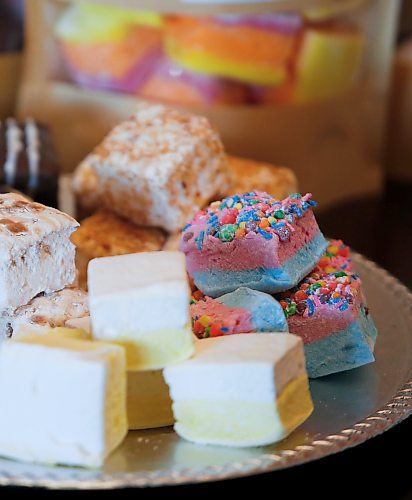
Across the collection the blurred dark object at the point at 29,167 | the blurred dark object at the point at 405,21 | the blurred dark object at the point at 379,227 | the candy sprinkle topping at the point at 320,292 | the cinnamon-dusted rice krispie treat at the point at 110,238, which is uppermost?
the blurred dark object at the point at 405,21

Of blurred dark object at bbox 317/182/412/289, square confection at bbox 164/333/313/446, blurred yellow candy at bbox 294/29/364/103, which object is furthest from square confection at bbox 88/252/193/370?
blurred yellow candy at bbox 294/29/364/103

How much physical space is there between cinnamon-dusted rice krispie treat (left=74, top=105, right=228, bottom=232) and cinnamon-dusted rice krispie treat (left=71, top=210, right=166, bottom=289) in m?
0.02

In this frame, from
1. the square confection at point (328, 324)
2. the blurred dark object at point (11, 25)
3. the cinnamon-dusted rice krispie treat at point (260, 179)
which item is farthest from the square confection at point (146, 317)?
the blurred dark object at point (11, 25)

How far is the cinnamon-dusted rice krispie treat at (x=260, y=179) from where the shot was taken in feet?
5.77

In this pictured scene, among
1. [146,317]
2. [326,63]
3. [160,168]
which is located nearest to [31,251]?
[146,317]

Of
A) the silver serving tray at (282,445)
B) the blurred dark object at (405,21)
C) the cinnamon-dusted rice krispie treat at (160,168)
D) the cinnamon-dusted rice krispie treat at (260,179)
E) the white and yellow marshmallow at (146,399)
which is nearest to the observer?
the silver serving tray at (282,445)

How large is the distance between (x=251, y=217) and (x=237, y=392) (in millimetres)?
320

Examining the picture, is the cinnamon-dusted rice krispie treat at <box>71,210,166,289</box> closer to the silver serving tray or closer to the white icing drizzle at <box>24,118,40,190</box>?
the white icing drizzle at <box>24,118,40,190</box>

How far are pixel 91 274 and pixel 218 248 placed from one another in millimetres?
Result: 233

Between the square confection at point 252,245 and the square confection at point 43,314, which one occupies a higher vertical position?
the square confection at point 252,245

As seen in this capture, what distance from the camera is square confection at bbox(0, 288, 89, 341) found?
1.20 meters

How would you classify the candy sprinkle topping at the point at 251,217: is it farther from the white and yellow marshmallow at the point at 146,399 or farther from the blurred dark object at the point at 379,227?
the blurred dark object at the point at 379,227

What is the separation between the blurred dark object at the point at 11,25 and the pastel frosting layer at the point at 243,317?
132 centimetres

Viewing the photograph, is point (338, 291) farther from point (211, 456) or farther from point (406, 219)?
point (406, 219)
